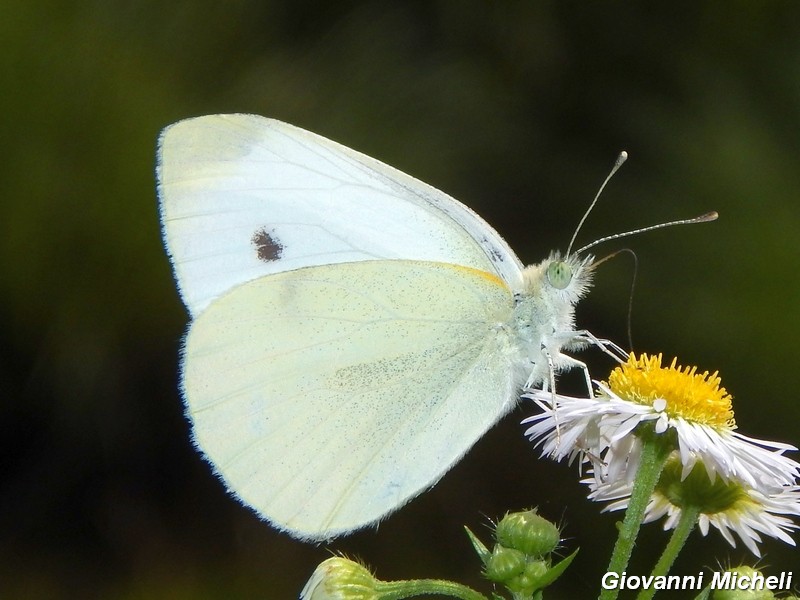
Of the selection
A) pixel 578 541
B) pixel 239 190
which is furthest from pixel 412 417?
pixel 578 541

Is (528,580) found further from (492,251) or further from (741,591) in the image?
(492,251)

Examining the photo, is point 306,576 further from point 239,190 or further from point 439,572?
point 239,190

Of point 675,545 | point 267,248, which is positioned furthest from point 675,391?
point 267,248

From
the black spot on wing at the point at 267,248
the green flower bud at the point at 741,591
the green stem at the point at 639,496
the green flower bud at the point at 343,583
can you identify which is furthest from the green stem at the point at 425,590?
the black spot on wing at the point at 267,248

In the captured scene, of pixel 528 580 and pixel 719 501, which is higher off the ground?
pixel 719 501

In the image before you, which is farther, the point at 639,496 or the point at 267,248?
the point at 267,248

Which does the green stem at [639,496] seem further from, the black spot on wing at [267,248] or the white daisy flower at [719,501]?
the black spot on wing at [267,248]
